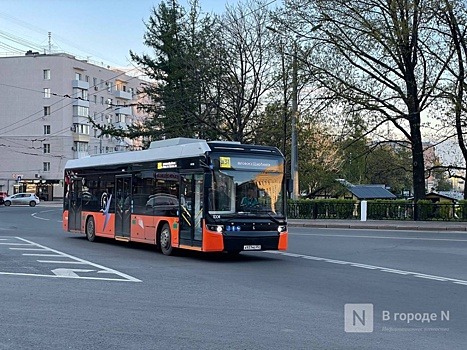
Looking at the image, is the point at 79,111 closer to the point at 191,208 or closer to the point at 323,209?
the point at 323,209

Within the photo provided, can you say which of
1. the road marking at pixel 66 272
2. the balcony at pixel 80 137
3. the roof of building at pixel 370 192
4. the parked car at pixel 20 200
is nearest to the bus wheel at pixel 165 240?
the road marking at pixel 66 272

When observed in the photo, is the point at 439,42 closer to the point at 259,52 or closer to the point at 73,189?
the point at 259,52

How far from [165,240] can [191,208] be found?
180 cm

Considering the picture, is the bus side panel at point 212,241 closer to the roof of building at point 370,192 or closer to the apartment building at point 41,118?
the roof of building at point 370,192

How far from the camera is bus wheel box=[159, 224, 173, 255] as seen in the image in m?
18.0

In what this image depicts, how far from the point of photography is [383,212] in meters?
37.2

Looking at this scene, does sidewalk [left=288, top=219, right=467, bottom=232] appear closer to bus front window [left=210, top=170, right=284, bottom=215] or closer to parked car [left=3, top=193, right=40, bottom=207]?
bus front window [left=210, top=170, right=284, bottom=215]

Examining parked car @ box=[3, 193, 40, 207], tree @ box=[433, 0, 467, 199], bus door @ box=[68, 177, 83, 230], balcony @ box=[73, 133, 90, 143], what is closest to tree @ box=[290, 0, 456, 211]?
tree @ box=[433, 0, 467, 199]

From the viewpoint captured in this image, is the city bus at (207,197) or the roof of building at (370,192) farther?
the roof of building at (370,192)

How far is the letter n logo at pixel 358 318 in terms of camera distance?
28.9ft

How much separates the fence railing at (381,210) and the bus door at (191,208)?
21.6 metres

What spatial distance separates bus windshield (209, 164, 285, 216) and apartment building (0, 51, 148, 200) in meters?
70.0

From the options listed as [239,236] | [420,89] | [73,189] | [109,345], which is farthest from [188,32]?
[109,345]

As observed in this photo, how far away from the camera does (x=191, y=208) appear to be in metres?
16.9
